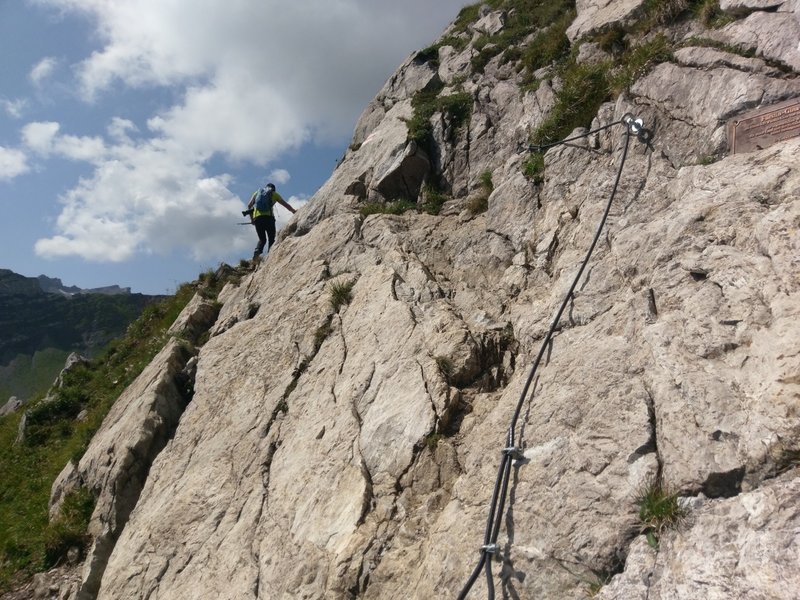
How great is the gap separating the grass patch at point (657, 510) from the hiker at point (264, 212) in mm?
16737

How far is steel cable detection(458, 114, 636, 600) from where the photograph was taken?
6.12 metres

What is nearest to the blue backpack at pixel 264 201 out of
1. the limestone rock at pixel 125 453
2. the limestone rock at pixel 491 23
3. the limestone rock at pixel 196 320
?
the limestone rock at pixel 196 320

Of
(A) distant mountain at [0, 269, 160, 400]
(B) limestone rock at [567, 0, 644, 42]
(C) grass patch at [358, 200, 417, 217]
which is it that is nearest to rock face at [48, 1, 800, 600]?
(B) limestone rock at [567, 0, 644, 42]

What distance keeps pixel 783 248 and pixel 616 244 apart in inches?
94.4

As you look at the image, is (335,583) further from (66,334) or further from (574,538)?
(66,334)

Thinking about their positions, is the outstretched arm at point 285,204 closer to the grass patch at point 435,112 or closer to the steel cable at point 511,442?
the grass patch at point 435,112

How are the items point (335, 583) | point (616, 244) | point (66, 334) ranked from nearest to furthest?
1. point (335, 583)
2. point (616, 244)
3. point (66, 334)

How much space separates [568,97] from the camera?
1227 centimetres

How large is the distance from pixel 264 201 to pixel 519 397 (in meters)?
14.9

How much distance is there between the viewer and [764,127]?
818 cm

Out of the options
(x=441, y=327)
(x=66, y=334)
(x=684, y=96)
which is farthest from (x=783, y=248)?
(x=66, y=334)

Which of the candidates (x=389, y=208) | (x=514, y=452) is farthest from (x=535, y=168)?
(x=514, y=452)

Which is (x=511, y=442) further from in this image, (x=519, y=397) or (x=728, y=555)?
(x=728, y=555)

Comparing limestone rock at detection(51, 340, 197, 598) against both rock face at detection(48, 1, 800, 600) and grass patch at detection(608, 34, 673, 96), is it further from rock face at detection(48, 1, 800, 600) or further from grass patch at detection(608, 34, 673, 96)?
grass patch at detection(608, 34, 673, 96)
